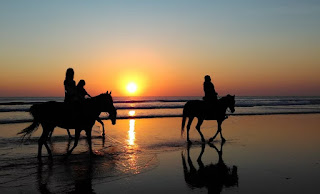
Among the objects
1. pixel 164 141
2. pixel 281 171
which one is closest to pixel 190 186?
pixel 281 171

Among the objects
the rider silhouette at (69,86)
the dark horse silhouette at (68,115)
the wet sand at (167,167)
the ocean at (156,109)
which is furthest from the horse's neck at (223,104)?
the ocean at (156,109)

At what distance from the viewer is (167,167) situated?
7672mm

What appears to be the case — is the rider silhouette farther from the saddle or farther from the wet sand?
the saddle

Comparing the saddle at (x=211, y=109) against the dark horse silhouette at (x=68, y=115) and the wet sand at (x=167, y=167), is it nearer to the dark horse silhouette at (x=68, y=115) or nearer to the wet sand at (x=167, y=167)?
the wet sand at (x=167, y=167)

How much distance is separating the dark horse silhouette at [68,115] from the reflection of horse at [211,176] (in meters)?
3.21

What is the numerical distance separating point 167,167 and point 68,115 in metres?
3.58

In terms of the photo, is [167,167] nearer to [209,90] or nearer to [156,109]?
[209,90]

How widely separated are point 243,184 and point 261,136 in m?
7.44

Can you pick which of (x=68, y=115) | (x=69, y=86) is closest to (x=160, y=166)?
(x=68, y=115)

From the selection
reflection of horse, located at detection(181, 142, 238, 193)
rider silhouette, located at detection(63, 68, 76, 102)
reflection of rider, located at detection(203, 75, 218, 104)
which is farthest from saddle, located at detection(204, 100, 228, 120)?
rider silhouette, located at detection(63, 68, 76, 102)

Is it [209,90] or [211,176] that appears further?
[209,90]

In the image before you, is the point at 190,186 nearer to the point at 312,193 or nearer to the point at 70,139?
the point at 312,193

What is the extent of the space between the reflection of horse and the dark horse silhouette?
3214mm

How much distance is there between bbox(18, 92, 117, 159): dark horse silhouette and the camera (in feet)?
29.0
